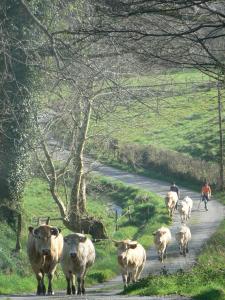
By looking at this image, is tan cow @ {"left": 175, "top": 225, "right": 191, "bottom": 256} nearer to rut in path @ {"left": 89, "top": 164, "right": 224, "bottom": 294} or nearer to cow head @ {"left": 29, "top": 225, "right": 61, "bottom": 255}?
rut in path @ {"left": 89, "top": 164, "right": 224, "bottom": 294}

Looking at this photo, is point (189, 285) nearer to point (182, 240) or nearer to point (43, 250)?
point (43, 250)

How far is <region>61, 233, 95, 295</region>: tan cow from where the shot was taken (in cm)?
2277

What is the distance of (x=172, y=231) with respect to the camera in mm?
40719

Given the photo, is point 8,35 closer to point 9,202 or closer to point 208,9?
point 9,202

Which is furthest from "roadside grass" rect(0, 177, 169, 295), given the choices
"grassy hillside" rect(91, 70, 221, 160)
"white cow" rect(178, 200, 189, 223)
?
"grassy hillside" rect(91, 70, 221, 160)

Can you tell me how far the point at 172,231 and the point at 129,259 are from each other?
646 inches

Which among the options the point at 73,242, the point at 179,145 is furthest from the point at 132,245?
the point at 179,145

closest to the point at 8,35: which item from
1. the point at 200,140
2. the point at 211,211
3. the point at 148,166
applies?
the point at 211,211

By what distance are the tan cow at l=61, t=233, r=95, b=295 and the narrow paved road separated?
1.90 feet

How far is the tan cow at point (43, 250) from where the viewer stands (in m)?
23.1

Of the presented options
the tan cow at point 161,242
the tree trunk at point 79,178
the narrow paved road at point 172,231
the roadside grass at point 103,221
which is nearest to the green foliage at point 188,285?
the narrow paved road at point 172,231

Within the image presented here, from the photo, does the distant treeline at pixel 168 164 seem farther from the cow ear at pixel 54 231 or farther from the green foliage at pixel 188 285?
the green foliage at pixel 188 285

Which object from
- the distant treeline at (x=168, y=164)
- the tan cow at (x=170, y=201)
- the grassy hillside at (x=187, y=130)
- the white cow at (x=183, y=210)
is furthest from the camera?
the grassy hillside at (x=187, y=130)

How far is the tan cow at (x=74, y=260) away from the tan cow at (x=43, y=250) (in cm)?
40
